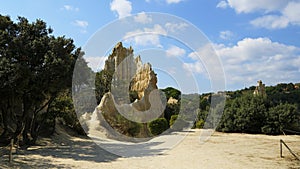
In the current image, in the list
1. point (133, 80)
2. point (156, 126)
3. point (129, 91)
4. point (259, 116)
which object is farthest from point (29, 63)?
point (259, 116)

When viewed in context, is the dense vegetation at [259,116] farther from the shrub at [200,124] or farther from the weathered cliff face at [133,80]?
the weathered cliff face at [133,80]

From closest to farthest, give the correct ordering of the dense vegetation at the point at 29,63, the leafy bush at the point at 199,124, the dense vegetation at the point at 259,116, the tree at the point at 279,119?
the dense vegetation at the point at 29,63
the tree at the point at 279,119
the dense vegetation at the point at 259,116
the leafy bush at the point at 199,124

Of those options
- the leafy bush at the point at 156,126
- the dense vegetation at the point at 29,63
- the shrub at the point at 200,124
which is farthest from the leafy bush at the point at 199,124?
the dense vegetation at the point at 29,63

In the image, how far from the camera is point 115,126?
17.2 meters

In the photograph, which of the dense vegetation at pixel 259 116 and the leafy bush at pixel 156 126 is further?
the dense vegetation at pixel 259 116

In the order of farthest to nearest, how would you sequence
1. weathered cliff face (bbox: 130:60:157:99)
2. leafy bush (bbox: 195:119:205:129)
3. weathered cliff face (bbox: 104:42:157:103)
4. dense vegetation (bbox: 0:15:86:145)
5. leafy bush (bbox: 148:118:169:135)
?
leafy bush (bbox: 195:119:205:129), weathered cliff face (bbox: 104:42:157:103), weathered cliff face (bbox: 130:60:157:99), leafy bush (bbox: 148:118:169:135), dense vegetation (bbox: 0:15:86:145)

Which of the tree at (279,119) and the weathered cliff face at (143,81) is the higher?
the weathered cliff face at (143,81)

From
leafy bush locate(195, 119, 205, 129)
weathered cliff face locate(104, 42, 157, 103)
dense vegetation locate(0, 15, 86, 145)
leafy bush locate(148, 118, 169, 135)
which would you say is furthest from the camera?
leafy bush locate(195, 119, 205, 129)

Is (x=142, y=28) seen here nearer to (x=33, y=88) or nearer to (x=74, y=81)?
(x=74, y=81)

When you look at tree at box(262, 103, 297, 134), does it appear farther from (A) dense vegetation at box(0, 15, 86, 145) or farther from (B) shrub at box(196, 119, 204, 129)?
(A) dense vegetation at box(0, 15, 86, 145)

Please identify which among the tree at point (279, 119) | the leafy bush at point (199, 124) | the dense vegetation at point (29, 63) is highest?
the dense vegetation at point (29, 63)

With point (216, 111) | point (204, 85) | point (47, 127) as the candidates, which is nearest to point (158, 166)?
point (204, 85)

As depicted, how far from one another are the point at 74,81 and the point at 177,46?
4517 millimetres

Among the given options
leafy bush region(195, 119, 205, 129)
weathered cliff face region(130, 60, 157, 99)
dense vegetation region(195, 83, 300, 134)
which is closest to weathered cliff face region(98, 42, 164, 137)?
weathered cliff face region(130, 60, 157, 99)
